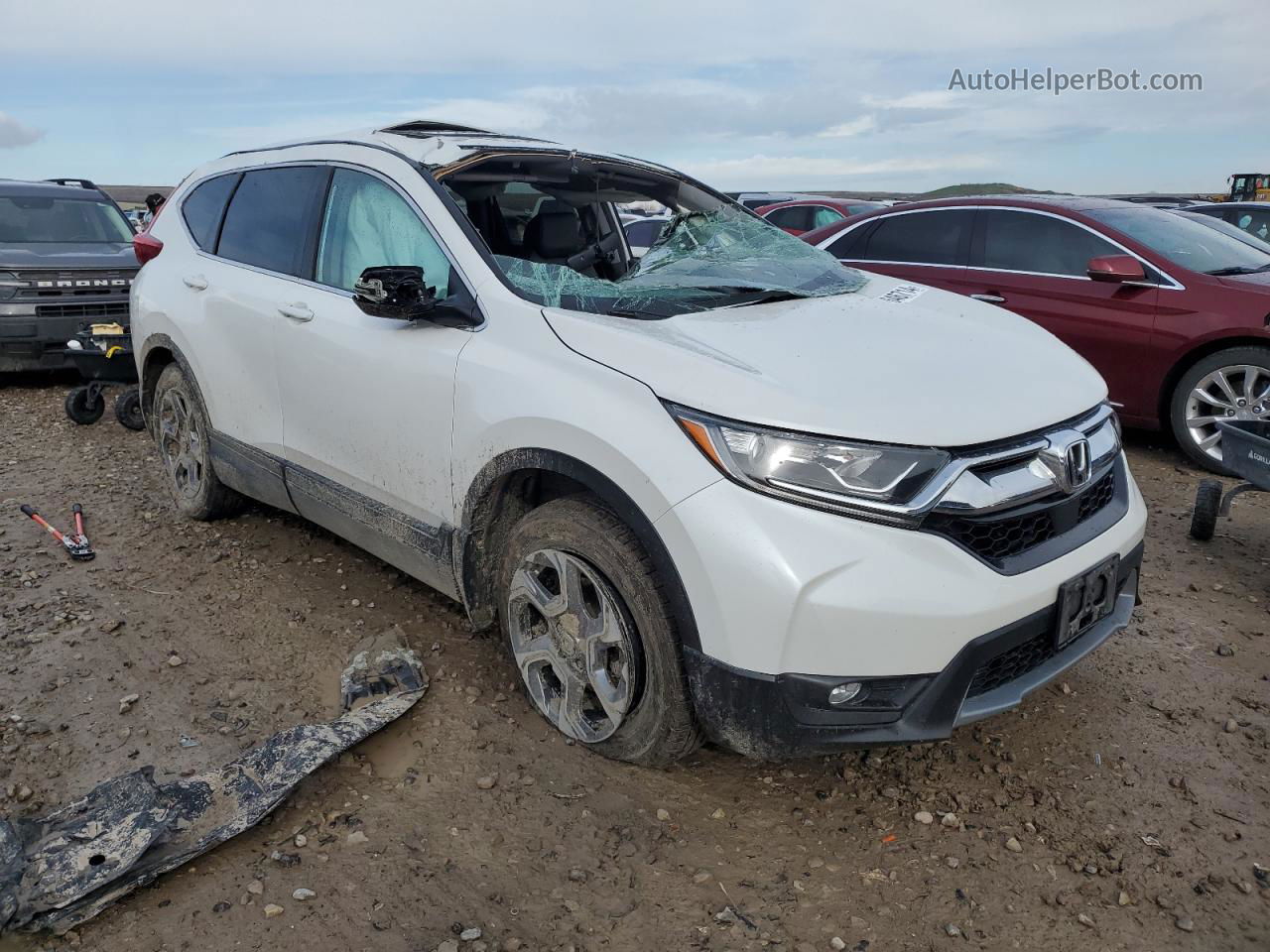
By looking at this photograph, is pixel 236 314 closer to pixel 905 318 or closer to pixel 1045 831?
pixel 905 318

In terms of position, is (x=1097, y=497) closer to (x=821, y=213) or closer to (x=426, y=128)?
(x=426, y=128)

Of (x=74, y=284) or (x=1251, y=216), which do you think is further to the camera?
(x=1251, y=216)

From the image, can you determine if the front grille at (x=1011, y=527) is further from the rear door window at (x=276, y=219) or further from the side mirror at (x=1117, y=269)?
the side mirror at (x=1117, y=269)

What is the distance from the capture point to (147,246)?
484 cm

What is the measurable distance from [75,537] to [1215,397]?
6.48 metres

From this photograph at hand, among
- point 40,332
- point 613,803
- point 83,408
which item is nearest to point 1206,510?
point 613,803

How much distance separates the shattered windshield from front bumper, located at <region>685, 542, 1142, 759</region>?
1164 mm

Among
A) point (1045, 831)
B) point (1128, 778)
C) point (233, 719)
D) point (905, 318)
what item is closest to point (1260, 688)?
point (1128, 778)

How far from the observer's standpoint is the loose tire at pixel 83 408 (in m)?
7.14

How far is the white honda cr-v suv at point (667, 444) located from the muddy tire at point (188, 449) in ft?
1.46

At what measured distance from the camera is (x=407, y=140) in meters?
3.59

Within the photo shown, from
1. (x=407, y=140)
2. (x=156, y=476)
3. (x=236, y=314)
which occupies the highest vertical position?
(x=407, y=140)

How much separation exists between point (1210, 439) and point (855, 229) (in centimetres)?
304

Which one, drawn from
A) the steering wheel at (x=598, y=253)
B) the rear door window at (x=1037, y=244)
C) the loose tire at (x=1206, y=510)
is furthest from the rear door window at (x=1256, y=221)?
the steering wheel at (x=598, y=253)
